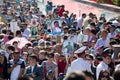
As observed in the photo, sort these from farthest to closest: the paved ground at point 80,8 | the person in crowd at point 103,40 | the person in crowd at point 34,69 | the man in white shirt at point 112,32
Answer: the paved ground at point 80,8 → the man in white shirt at point 112,32 → the person in crowd at point 103,40 → the person in crowd at point 34,69

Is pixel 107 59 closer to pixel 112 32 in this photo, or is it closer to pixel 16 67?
pixel 16 67

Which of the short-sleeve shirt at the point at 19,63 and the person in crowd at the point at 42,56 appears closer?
the short-sleeve shirt at the point at 19,63

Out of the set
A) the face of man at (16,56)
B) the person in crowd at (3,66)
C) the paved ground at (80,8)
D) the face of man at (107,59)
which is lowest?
the paved ground at (80,8)

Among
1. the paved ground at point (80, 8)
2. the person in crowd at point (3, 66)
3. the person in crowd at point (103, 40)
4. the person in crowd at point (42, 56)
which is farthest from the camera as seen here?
the paved ground at point (80, 8)

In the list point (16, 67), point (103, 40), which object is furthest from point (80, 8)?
point (16, 67)

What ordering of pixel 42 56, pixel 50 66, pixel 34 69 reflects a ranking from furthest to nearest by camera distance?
1. pixel 42 56
2. pixel 50 66
3. pixel 34 69

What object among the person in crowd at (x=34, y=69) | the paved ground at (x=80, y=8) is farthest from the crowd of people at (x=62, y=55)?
the paved ground at (x=80, y=8)

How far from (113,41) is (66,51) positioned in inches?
62.8

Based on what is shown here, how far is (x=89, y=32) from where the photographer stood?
1127cm

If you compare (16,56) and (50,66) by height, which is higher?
(16,56)

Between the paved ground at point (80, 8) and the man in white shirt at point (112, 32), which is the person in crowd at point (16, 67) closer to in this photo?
the man in white shirt at point (112, 32)

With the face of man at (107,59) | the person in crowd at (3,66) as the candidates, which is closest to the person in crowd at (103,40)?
the face of man at (107,59)

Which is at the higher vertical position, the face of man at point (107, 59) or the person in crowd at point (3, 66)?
the face of man at point (107, 59)

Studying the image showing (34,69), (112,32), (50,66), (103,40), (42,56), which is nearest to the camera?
(34,69)
